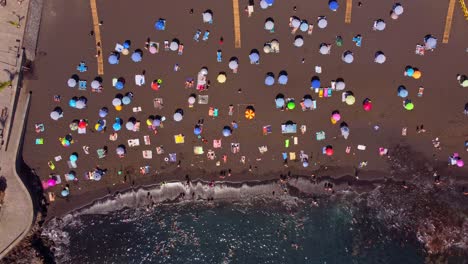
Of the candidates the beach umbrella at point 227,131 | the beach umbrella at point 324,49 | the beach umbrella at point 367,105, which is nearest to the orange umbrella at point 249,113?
the beach umbrella at point 227,131

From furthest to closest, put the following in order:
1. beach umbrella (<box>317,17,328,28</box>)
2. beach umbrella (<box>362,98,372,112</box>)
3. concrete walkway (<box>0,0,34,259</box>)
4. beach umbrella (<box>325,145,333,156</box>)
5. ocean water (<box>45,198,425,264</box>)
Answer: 1. ocean water (<box>45,198,425,264</box>)
2. beach umbrella (<box>325,145,333,156</box>)
3. beach umbrella (<box>362,98,372,112</box>)
4. beach umbrella (<box>317,17,328,28</box>)
5. concrete walkway (<box>0,0,34,259</box>)

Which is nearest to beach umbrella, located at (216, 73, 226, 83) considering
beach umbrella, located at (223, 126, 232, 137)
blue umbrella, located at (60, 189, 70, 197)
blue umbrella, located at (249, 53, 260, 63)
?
blue umbrella, located at (249, 53, 260, 63)

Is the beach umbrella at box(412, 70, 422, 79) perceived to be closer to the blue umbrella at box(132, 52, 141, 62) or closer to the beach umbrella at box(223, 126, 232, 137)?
the beach umbrella at box(223, 126, 232, 137)

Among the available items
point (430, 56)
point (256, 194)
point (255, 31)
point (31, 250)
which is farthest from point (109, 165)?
point (430, 56)

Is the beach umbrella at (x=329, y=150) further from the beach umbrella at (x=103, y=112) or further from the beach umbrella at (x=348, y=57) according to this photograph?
the beach umbrella at (x=103, y=112)

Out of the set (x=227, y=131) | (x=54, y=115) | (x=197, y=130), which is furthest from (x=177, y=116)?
(x=54, y=115)

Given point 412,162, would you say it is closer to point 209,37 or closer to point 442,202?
point 442,202

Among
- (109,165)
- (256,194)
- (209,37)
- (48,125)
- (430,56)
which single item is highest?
(209,37)

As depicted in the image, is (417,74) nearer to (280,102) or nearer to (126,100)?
(280,102)
